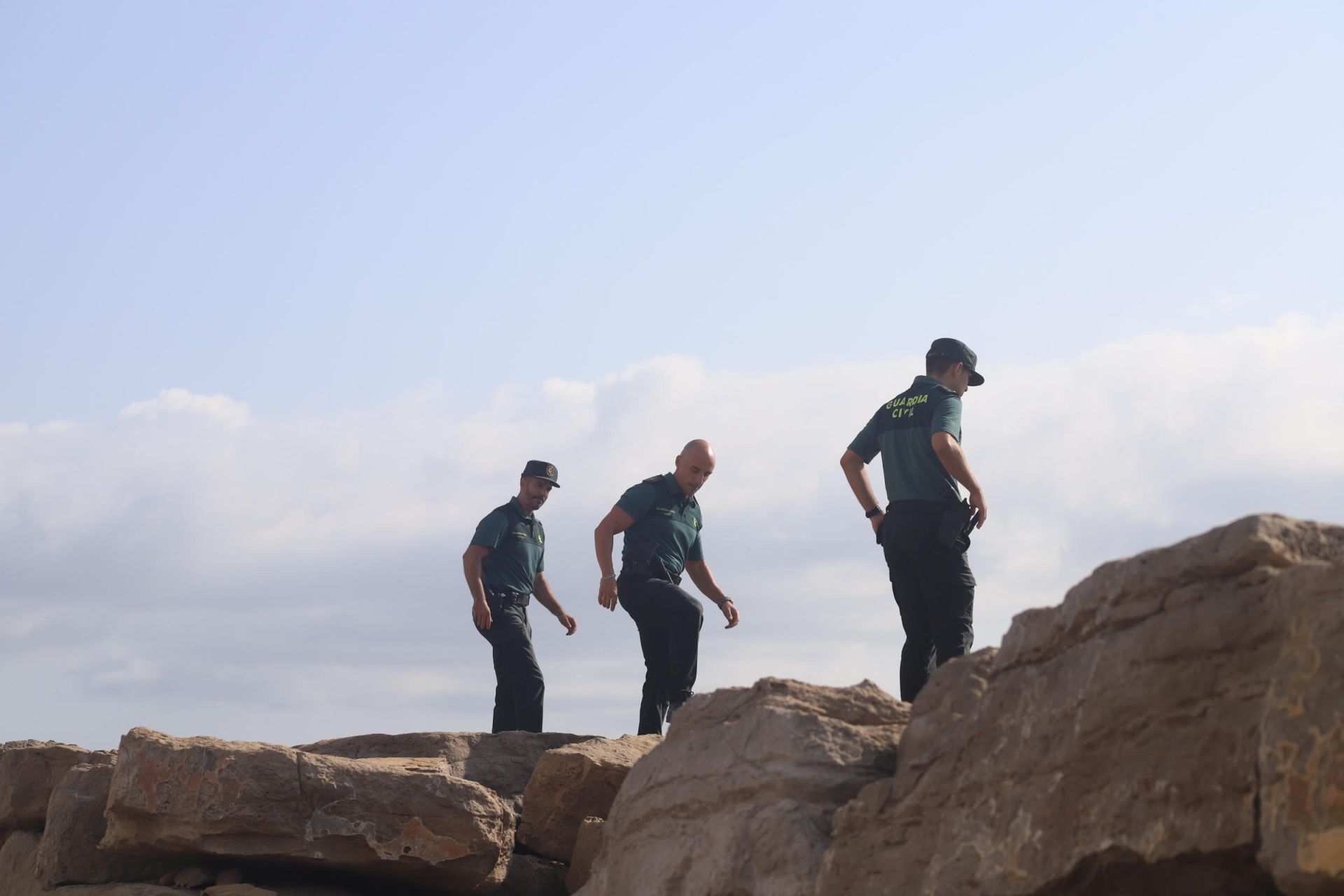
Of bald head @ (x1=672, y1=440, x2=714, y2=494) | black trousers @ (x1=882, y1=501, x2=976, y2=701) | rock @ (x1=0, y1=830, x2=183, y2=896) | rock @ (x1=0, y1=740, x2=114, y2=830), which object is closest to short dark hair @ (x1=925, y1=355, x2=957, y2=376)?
black trousers @ (x1=882, y1=501, x2=976, y2=701)

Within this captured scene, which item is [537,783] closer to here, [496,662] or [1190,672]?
[496,662]

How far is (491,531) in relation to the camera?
9.02 meters

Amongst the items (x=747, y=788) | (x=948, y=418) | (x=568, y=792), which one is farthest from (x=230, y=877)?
(x=948, y=418)

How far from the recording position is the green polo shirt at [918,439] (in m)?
6.25

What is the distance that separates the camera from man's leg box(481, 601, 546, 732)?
28.6 feet

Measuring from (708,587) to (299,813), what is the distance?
342cm

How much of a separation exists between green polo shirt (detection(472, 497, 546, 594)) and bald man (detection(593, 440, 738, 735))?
130 centimetres

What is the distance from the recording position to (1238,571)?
3260 mm

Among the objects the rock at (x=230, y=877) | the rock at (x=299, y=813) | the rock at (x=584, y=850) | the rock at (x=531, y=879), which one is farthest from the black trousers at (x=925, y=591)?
the rock at (x=230, y=877)

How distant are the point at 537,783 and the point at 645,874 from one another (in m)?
1.77

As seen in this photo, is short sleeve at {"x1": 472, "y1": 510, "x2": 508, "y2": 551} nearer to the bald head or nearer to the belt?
the belt

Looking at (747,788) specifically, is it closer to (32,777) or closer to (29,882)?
(29,882)

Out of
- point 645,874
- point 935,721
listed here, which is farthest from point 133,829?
point 935,721

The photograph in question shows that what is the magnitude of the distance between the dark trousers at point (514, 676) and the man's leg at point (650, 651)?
1268mm
